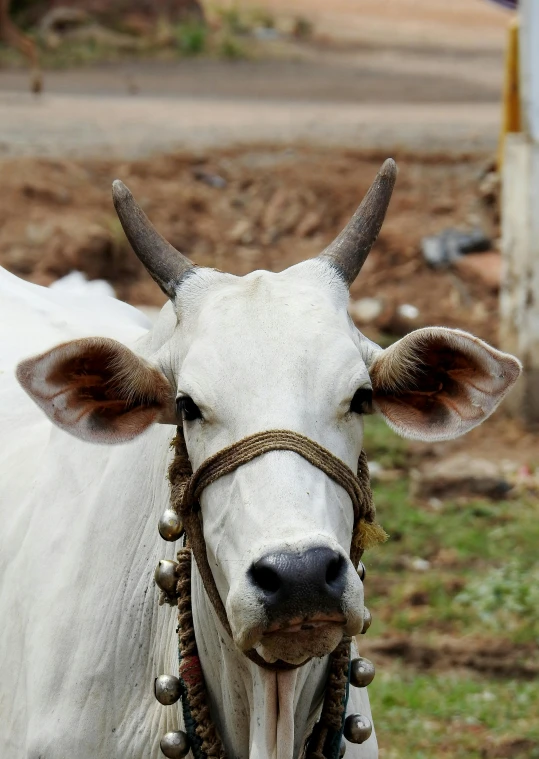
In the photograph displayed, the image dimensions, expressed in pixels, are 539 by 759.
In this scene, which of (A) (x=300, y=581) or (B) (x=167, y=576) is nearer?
(A) (x=300, y=581)

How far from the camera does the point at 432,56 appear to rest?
1914cm

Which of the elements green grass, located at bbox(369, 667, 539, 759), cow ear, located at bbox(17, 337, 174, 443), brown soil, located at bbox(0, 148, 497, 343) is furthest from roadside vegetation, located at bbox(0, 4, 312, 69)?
cow ear, located at bbox(17, 337, 174, 443)

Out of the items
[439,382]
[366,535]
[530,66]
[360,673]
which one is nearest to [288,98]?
[530,66]

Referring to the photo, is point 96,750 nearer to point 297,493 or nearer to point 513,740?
point 297,493

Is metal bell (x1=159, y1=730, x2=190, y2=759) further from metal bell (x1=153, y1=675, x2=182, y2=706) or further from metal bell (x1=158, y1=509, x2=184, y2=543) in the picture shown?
metal bell (x1=158, y1=509, x2=184, y2=543)

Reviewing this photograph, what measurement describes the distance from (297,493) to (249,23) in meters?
17.8

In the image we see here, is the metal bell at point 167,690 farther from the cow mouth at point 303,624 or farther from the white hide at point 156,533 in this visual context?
the cow mouth at point 303,624

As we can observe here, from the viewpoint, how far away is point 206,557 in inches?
110

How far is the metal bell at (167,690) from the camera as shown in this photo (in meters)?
2.90

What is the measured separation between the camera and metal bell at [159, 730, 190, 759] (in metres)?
2.89

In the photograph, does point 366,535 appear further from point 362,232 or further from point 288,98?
point 288,98

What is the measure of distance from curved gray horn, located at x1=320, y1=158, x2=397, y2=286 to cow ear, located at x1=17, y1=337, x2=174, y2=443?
1.50ft

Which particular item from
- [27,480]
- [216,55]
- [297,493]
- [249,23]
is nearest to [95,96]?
[216,55]

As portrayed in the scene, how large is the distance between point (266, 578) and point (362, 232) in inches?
35.8
